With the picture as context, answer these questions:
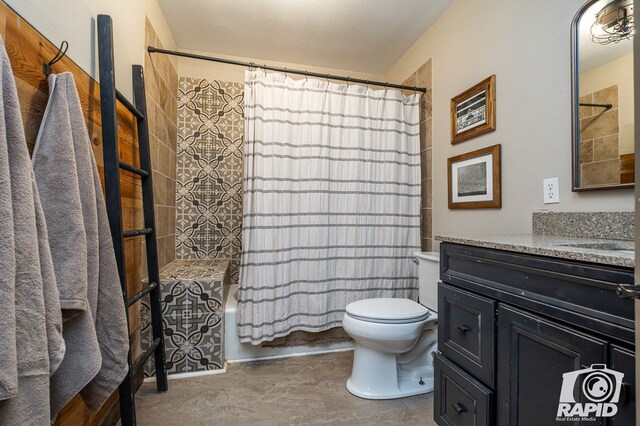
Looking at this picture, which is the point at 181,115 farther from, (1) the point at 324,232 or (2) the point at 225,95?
(1) the point at 324,232

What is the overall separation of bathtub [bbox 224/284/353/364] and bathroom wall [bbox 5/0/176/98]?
4.86ft

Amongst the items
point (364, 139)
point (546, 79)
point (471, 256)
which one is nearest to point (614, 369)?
point (471, 256)

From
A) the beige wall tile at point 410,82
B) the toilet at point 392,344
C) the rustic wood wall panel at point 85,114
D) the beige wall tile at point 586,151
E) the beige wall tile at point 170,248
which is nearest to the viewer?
the rustic wood wall panel at point 85,114

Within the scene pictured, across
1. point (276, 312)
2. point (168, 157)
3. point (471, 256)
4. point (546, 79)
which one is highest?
point (546, 79)

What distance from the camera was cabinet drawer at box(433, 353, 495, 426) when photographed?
978 millimetres

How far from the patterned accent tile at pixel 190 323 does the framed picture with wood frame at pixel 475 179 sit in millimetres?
1647

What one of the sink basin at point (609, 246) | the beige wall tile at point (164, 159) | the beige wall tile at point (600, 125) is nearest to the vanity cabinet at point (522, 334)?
the sink basin at point (609, 246)

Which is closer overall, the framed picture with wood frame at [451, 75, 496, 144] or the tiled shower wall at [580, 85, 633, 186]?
the tiled shower wall at [580, 85, 633, 186]

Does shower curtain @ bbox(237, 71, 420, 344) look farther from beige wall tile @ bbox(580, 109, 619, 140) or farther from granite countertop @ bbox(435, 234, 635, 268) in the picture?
beige wall tile @ bbox(580, 109, 619, 140)

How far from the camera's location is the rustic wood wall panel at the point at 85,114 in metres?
0.85

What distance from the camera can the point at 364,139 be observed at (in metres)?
2.21

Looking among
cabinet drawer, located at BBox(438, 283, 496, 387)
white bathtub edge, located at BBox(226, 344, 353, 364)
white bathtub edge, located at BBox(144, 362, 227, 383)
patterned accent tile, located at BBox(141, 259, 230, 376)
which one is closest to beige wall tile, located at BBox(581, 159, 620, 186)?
cabinet drawer, located at BBox(438, 283, 496, 387)

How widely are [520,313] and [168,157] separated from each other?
2393 millimetres

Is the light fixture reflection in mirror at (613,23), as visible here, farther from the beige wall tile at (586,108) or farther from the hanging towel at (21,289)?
the hanging towel at (21,289)
